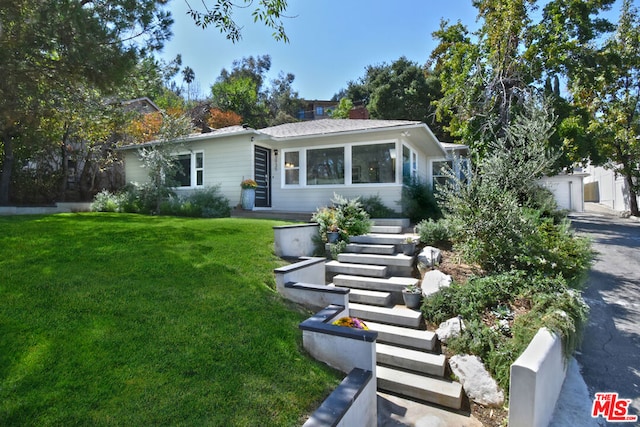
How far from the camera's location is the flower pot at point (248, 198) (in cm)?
1056

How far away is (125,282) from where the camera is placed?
3.76 meters

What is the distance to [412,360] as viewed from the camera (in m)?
3.72

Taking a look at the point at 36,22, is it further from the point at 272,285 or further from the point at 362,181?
the point at 362,181

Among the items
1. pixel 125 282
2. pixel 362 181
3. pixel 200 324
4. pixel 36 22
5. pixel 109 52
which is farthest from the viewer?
pixel 362 181

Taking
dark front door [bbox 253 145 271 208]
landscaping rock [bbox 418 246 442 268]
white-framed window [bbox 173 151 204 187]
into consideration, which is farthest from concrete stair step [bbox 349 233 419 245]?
white-framed window [bbox 173 151 204 187]

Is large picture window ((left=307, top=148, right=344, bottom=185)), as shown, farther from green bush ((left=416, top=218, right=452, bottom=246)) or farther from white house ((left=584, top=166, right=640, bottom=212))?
white house ((left=584, top=166, right=640, bottom=212))

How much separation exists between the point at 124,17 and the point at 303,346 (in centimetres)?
524

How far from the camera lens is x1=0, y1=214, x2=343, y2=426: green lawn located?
6.81ft

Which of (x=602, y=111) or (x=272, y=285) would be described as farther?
(x=602, y=111)

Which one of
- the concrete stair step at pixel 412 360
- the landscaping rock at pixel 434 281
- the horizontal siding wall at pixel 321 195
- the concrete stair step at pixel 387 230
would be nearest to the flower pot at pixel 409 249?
the landscaping rock at pixel 434 281

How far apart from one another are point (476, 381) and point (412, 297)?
4.51ft

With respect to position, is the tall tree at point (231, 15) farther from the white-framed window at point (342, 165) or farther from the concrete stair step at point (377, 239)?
the white-framed window at point (342, 165)

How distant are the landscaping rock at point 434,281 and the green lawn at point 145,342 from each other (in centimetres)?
199

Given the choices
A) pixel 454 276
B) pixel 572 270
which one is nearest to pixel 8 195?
pixel 454 276
